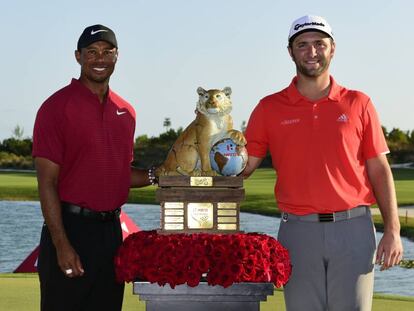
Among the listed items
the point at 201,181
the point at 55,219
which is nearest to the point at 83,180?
the point at 55,219

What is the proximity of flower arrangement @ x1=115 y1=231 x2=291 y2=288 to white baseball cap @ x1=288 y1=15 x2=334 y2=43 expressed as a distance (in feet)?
3.46

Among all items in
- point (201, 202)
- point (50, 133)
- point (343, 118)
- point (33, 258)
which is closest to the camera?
point (201, 202)

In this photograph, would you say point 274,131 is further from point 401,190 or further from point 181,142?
point 401,190

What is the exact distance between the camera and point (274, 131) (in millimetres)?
4703

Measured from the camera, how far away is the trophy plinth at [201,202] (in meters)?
4.53

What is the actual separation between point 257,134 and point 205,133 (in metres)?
0.29

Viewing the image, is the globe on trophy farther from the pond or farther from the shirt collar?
the pond

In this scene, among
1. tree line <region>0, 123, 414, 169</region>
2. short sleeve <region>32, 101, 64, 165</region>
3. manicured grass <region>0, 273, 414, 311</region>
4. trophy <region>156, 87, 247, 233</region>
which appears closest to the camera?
trophy <region>156, 87, 247, 233</region>

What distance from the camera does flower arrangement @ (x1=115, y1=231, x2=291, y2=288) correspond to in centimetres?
441

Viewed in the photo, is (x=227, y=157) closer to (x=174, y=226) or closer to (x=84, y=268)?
(x=174, y=226)

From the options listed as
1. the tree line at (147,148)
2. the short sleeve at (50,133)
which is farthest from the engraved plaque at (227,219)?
the tree line at (147,148)

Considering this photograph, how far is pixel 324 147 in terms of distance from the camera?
4.62 m

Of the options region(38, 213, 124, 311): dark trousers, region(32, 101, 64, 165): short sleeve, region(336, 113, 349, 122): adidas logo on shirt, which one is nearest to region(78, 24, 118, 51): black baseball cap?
region(32, 101, 64, 165): short sleeve

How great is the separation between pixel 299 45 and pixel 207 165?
30.2 inches
